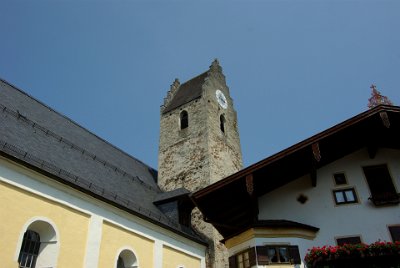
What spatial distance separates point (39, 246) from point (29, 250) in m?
0.36

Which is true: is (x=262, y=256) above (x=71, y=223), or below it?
below

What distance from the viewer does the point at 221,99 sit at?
107 ft

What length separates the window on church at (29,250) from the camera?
41.4 ft

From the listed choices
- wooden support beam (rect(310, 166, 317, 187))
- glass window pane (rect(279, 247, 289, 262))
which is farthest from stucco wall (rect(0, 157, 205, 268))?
wooden support beam (rect(310, 166, 317, 187))

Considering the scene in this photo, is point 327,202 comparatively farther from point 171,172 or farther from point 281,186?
point 171,172

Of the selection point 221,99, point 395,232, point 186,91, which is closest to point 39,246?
point 395,232

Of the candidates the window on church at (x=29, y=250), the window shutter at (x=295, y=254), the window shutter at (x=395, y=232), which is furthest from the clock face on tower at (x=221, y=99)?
the window shutter at (x=395, y=232)

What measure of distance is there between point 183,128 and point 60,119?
33.4 feet

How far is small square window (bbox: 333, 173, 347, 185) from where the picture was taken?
12.3 metres

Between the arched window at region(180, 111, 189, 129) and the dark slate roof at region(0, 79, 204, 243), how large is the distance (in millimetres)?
6412

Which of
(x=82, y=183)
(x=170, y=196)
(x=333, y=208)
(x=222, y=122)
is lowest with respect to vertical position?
(x=333, y=208)

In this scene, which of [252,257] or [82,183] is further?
[82,183]

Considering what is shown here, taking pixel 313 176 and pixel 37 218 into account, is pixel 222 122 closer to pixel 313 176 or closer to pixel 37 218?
pixel 313 176

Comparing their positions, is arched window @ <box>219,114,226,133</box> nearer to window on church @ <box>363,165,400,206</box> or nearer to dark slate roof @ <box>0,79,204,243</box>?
dark slate roof @ <box>0,79,204,243</box>
